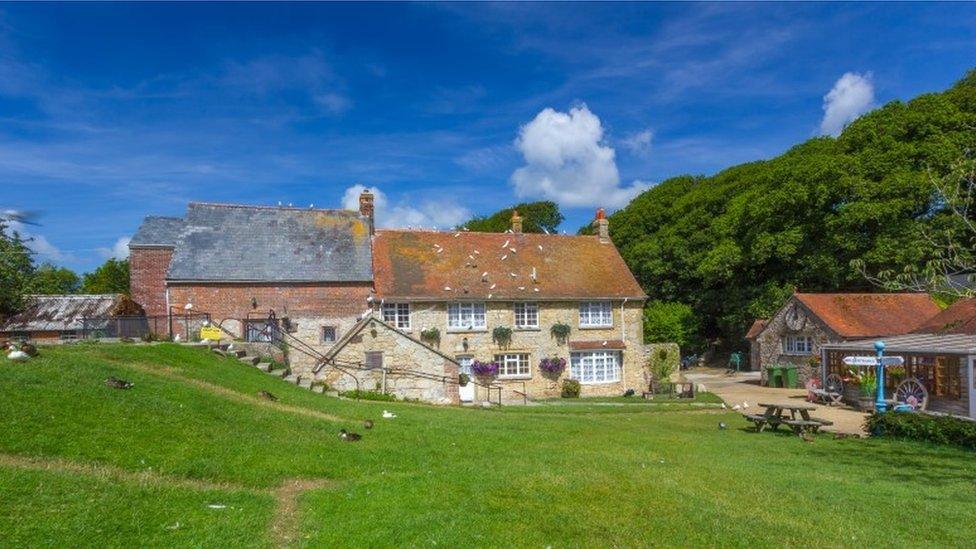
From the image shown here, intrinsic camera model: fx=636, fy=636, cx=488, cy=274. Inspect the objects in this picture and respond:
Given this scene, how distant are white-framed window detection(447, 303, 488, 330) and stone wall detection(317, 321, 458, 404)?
220 inches

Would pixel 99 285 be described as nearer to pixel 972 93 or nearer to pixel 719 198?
pixel 719 198

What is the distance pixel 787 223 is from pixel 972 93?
40.7ft

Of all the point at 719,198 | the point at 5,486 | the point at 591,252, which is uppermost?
the point at 719,198

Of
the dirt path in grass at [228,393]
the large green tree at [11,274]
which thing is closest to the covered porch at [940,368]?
the dirt path in grass at [228,393]

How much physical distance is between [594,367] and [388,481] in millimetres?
24104

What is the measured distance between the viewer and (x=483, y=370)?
1179 inches

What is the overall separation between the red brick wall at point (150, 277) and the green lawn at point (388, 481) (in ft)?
49.6

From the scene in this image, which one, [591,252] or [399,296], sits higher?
[591,252]

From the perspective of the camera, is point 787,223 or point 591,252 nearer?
point 591,252

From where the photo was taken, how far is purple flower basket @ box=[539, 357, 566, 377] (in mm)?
31438

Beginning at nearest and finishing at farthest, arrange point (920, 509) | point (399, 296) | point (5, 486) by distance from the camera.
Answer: point (5, 486) → point (920, 509) → point (399, 296)

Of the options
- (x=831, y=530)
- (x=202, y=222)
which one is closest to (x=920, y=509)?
(x=831, y=530)

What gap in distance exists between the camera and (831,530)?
812 cm

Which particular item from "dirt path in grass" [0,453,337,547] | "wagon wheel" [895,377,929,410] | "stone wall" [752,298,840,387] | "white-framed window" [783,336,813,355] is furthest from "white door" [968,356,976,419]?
"dirt path in grass" [0,453,337,547]
